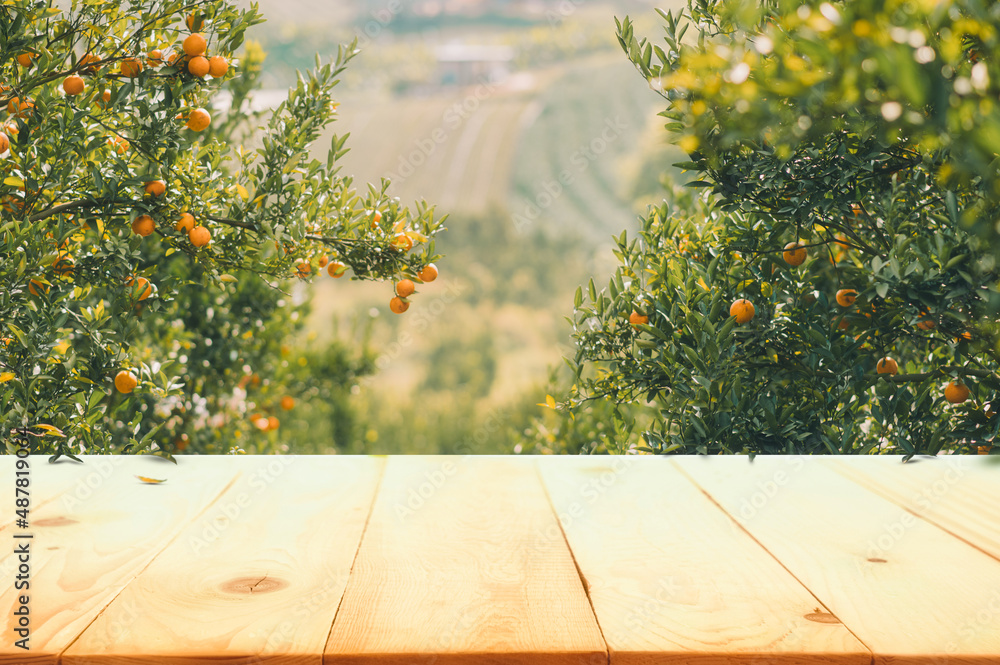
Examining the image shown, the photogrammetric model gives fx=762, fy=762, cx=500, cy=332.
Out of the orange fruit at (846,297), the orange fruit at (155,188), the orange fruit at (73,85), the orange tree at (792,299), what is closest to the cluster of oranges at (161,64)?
the orange fruit at (73,85)

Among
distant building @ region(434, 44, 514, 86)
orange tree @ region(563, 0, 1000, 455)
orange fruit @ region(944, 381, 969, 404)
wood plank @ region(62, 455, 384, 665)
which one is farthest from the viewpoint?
distant building @ region(434, 44, 514, 86)

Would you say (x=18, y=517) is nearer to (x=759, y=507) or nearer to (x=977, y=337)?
(x=759, y=507)

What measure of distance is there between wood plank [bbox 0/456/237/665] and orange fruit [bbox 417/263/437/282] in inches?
18.1

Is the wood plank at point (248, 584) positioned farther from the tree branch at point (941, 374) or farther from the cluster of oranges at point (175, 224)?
the tree branch at point (941, 374)

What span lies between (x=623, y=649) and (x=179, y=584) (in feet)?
1.46

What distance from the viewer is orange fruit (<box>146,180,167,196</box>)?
1.22m

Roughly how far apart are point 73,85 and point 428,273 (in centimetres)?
Answer: 63

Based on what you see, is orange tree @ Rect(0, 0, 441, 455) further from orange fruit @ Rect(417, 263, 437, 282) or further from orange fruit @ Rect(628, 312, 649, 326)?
orange fruit @ Rect(628, 312, 649, 326)

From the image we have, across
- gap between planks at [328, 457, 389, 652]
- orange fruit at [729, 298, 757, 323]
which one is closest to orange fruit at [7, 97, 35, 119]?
gap between planks at [328, 457, 389, 652]

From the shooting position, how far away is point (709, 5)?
1247 mm

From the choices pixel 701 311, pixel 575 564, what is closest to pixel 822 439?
pixel 701 311

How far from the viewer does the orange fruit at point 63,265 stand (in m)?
1.22

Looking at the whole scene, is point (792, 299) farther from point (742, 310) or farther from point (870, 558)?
point (870, 558)

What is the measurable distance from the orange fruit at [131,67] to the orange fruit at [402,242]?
0.47 meters
